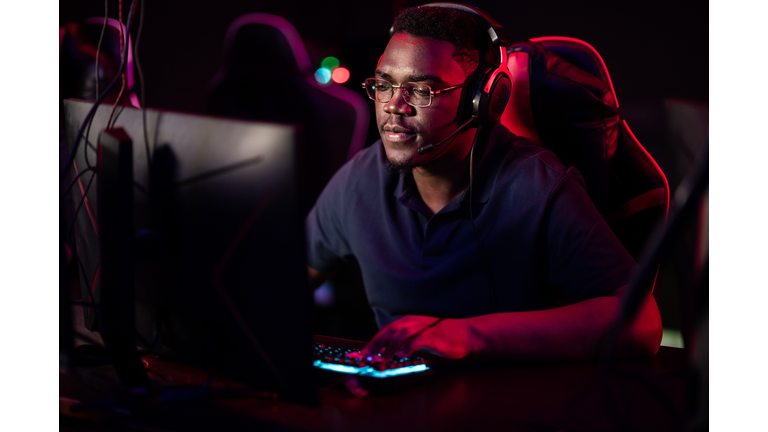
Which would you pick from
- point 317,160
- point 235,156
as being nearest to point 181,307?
point 235,156

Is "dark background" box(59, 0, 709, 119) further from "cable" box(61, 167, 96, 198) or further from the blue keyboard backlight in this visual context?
"cable" box(61, 167, 96, 198)

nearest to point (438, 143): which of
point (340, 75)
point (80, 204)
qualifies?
point (80, 204)

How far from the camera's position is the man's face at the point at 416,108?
126 centimetres

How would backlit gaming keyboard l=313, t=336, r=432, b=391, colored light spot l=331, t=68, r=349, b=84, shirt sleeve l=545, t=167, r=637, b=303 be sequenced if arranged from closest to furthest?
backlit gaming keyboard l=313, t=336, r=432, b=391 < shirt sleeve l=545, t=167, r=637, b=303 < colored light spot l=331, t=68, r=349, b=84

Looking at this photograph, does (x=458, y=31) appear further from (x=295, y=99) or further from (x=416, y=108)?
(x=295, y=99)

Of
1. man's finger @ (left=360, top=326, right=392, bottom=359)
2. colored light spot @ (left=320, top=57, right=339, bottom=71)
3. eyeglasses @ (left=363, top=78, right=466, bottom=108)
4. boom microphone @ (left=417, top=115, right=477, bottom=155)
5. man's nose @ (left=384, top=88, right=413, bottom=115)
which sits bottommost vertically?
man's finger @ (left=360, top=326, right=392, bottom=359)

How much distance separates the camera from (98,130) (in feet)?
2.97

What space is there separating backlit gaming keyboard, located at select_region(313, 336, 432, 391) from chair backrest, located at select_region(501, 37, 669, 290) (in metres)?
0.59

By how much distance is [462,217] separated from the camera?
131 centimetres

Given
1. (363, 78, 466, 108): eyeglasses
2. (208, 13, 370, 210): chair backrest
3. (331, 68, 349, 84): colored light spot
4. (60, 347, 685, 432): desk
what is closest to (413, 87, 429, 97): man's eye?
(363, 78, 466, 108): eyeglasses

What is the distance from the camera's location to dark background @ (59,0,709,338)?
152 cm

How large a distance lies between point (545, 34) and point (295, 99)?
98cm

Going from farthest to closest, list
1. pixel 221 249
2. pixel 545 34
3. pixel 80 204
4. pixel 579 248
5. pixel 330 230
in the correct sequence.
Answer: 1. pixel 545 34
2. pixel 330 230
3. pixel 579 248
4. pixel 80 204
5. pixel 221 249

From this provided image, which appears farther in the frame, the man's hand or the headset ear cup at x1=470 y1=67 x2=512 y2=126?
the headset ear cup at x1=470 y1=67 x2=512 y2=126
